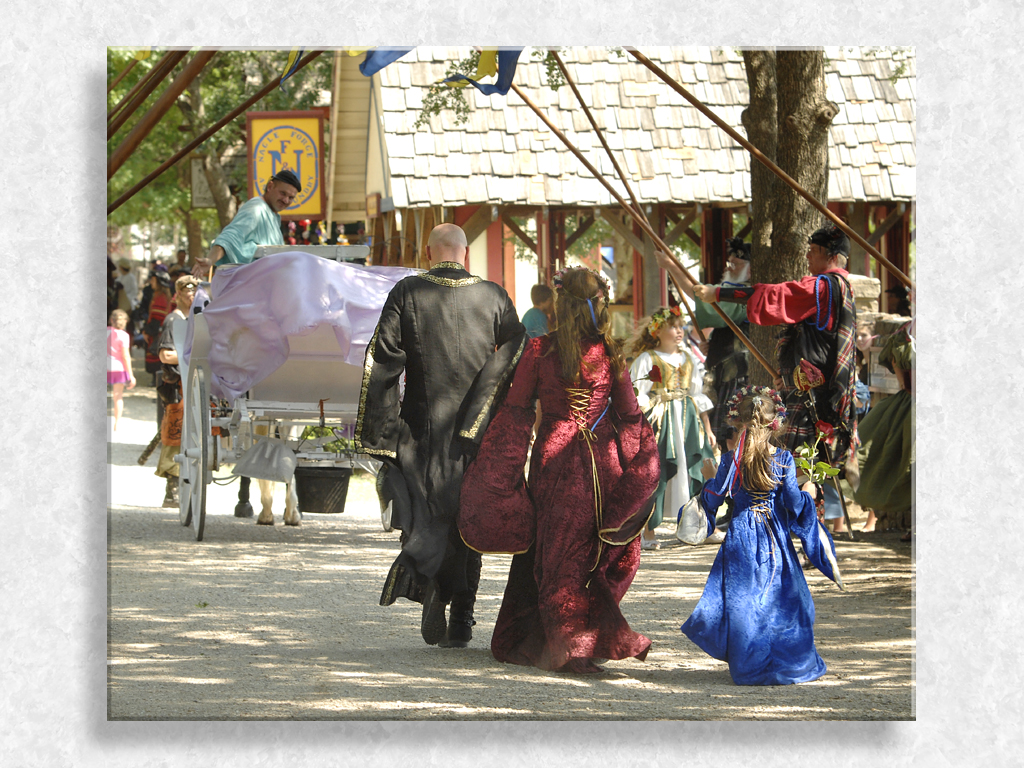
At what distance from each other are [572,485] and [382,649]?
1.02 meters

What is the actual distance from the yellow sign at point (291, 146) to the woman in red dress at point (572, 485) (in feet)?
21.4

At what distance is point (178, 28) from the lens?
4082 mm

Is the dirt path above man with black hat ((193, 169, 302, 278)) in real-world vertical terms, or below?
below

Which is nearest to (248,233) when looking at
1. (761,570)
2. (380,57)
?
(380,57)

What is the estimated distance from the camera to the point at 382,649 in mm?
4844

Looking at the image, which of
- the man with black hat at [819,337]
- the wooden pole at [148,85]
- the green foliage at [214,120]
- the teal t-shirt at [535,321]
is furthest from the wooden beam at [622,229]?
the wooden pole at [148,85]

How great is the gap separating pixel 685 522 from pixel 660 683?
1.79 feet

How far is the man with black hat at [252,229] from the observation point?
6.68 meters

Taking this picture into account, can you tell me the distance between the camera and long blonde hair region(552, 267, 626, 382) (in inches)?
177

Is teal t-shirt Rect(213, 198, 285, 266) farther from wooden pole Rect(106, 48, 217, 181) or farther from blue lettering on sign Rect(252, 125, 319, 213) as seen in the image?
blue lettering on sign Rect(252, 125, 319, 213)

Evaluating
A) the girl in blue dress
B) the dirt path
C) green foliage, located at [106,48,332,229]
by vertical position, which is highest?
green foliage, located at [106,48,332,229]

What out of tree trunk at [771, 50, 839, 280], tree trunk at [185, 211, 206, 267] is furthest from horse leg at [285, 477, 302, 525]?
tree trunk at [185, 211, 206, 267]

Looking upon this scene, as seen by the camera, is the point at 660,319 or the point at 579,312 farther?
the point at 660,319

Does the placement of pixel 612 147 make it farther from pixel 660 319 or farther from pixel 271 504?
pixel 271 504
